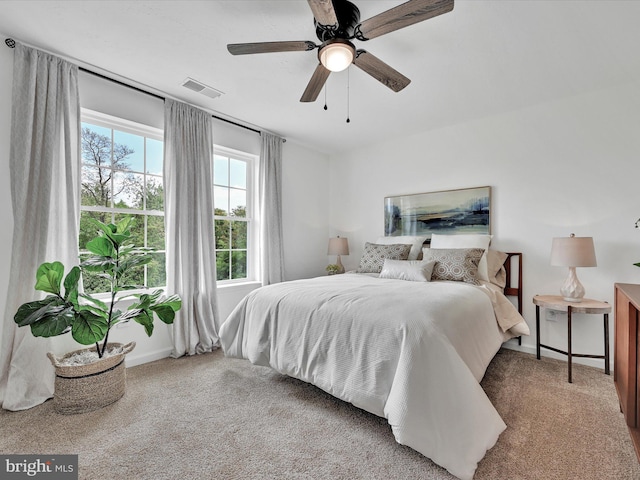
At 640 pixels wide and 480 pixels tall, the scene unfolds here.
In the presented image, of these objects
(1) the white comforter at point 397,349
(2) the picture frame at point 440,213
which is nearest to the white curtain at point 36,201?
(1) the white comforter at point 397,349

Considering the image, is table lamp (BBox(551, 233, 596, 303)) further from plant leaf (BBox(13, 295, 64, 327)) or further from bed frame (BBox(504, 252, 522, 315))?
plant leaf (BBox(13, 295, 64, 327))

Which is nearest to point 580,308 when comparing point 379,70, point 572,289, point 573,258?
point 572,289

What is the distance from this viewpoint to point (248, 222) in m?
3.91

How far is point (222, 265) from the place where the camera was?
3.62 meters

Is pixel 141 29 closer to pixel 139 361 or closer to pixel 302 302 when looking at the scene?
pixel 302 302

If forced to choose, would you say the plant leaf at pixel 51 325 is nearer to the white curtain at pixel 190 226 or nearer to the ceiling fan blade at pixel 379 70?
the white curtain at pixel 190 226

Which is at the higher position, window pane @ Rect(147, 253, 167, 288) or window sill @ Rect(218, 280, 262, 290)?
window pane @ Rect(147, 253, 167, 288)

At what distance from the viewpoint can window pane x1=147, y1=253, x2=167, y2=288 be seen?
3.00m

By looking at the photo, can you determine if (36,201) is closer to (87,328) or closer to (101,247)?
(101,247)

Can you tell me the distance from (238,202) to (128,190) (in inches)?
48.7

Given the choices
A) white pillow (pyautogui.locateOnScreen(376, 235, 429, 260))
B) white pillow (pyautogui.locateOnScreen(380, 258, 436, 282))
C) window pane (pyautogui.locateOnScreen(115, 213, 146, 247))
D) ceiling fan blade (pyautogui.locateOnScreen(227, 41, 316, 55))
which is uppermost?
ceiling fan blade (pyautogui.locateOnScreen(227, 41, 316, 55))

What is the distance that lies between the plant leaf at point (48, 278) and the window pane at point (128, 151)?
4.00ft

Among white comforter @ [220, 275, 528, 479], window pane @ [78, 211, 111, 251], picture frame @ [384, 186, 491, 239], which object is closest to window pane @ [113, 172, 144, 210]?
window pane @ [78, 211, 111, 251]

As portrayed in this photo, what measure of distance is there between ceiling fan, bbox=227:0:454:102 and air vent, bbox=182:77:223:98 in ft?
3.46
